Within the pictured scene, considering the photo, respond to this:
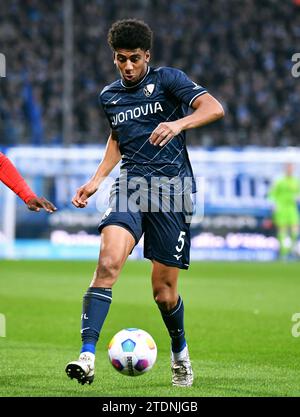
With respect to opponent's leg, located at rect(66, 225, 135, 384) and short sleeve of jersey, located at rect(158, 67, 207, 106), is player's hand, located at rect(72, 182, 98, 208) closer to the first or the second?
opponent's leg, located at rect(66, 225, 135, 384)

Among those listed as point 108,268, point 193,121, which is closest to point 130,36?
point 193,121

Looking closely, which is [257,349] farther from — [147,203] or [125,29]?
[125,29]

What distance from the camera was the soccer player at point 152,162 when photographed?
21.2 ft

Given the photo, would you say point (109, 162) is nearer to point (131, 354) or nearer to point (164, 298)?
point (164, 298)

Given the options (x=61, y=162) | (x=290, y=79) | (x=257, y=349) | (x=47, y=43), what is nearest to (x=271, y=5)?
(x=290, y=79)

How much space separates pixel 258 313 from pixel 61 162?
37.0 ft

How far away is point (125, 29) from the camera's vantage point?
651 centimetres

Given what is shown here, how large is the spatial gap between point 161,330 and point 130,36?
440 cm

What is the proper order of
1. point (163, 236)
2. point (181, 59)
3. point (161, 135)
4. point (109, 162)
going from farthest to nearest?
point (181, 59) < point (109, 162) < point (163, 236) < point (161, 135)

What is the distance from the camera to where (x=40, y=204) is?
6.79m

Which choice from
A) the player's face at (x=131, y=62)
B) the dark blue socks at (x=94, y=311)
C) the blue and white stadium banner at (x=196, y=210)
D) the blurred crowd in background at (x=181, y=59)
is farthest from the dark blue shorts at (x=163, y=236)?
the blurred crowd in background at (x=181, y=59)

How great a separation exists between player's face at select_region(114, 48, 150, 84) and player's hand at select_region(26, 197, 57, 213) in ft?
3.25

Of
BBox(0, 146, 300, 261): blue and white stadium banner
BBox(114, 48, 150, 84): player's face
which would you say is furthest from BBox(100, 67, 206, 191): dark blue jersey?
BBox(0, 146, 300, 261): blue and white stadium banner

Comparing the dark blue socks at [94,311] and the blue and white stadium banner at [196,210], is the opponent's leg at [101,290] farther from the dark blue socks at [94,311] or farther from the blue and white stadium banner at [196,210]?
the blue and white stadium banner at [196,210]
